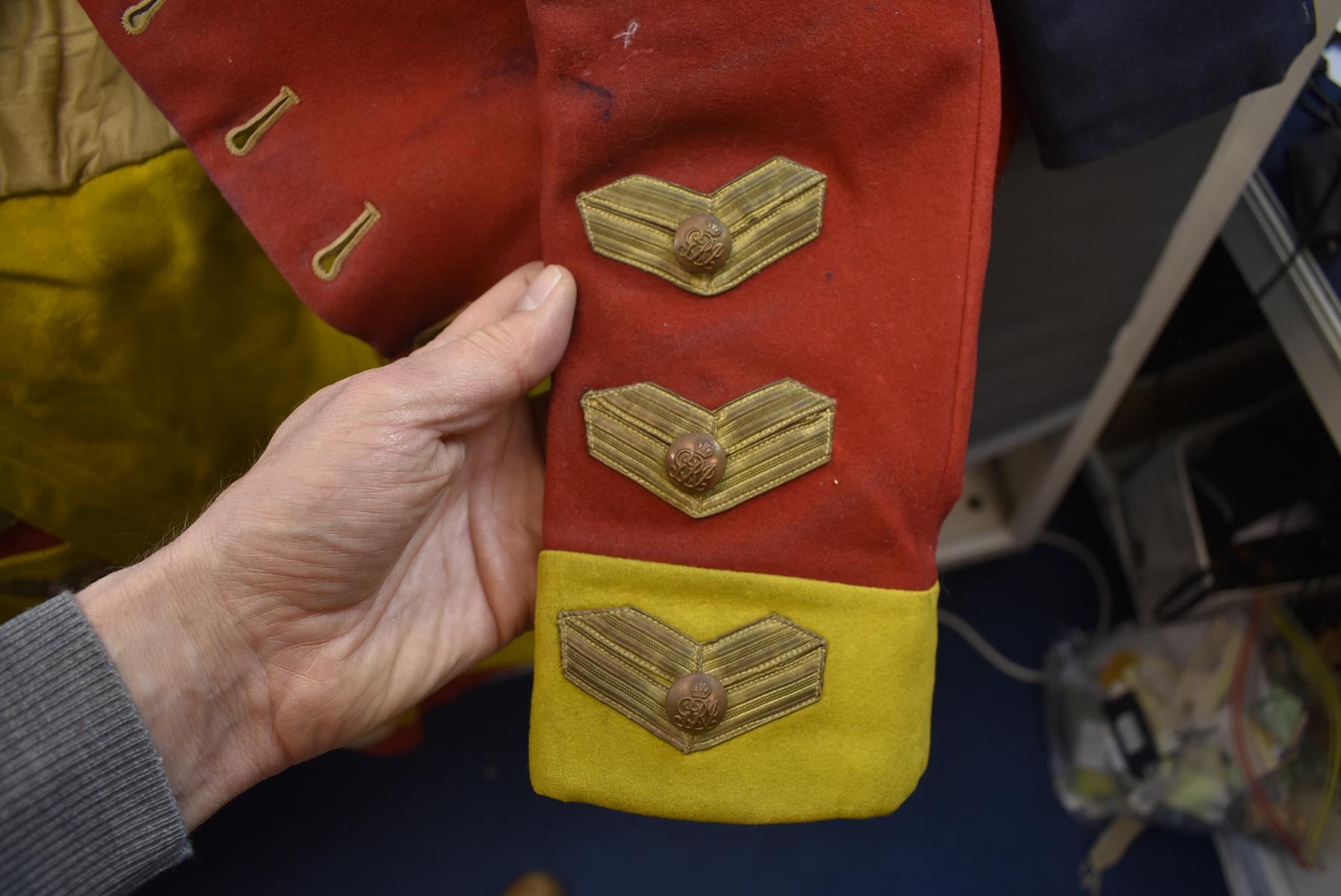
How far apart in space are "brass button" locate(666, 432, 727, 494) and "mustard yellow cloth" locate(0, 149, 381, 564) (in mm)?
291

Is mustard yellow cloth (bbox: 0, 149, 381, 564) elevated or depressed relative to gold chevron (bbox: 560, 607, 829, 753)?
elevated

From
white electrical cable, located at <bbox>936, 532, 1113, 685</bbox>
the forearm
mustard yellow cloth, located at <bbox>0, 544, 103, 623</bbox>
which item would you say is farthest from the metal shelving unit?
mustard yellow cloth, located at <bbox>0, 544, 103, 623</bbox>

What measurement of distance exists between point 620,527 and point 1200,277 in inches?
31.4

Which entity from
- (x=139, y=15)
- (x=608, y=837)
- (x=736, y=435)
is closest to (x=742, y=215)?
(x=736, y=435)

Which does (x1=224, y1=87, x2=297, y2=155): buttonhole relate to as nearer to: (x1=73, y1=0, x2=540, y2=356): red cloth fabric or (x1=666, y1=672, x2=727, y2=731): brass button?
(x1=73, y1=0, x2=540, y2=356): red cloth fabric

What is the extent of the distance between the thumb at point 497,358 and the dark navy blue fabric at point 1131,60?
1.05 feet

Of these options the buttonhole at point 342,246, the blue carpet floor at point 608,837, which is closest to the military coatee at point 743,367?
the buttonhole at point 342,246

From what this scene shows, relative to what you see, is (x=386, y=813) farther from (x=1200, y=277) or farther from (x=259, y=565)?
(x=1200, y=277)

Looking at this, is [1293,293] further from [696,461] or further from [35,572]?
[35,572]

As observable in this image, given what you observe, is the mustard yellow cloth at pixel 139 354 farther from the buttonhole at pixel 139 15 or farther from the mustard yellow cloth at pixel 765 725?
the mustard yellow cloth at pixel 765 725

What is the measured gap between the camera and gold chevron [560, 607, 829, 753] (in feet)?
1.71

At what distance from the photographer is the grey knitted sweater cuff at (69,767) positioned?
48 centimetres

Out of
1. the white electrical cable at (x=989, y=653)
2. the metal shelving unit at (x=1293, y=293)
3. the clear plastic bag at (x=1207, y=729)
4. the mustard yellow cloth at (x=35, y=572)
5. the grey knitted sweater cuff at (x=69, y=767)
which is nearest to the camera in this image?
the grey knitted sweater cuff at (x=69, y=767)

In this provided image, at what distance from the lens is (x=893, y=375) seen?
516 millimetres
